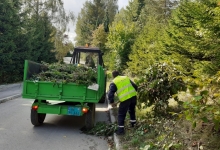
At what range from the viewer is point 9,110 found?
382 inches

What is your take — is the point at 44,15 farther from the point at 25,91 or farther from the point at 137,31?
the point at 25,91

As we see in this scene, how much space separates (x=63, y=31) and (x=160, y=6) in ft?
58.9

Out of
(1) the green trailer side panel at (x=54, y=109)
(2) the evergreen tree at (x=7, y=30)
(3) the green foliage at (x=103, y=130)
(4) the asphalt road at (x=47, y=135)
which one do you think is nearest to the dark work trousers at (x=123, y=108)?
(3) the green foliage at (x=103, y=130)

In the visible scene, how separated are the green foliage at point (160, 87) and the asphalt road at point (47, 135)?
1702 mm

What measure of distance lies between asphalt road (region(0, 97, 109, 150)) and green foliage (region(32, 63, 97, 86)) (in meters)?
1.47

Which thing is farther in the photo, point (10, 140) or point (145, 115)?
point (145, 115)

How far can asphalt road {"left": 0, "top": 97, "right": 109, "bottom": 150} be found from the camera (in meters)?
5.66

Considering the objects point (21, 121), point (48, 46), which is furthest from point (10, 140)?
point (48, 46)

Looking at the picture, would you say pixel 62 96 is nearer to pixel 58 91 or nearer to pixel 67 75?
pixel 58 91

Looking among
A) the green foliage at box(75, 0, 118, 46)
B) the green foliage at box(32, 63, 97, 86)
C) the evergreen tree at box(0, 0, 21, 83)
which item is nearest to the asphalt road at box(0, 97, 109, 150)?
the green foliage at box(32, 63, 97, 86)

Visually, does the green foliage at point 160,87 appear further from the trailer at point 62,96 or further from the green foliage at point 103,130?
the trailer at point 62,96

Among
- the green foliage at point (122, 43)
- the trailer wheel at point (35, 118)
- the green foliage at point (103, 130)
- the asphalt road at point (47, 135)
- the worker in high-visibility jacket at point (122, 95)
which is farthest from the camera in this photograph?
the green foliage at point (122, 43)

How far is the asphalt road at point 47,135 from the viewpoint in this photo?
5664 mm

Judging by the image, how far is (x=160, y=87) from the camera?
21.7ft
